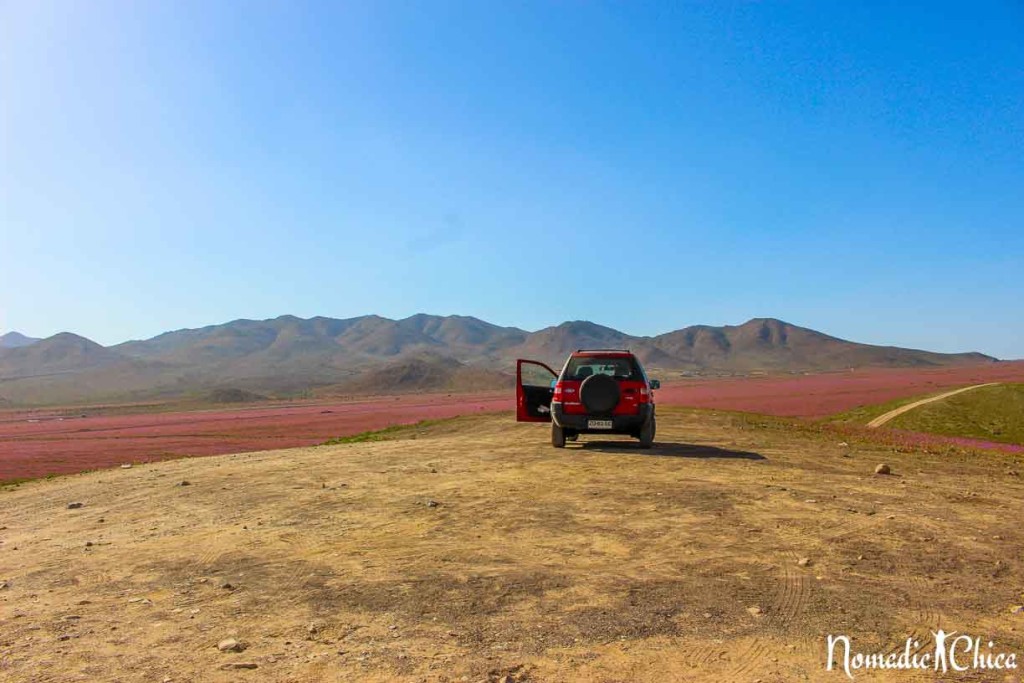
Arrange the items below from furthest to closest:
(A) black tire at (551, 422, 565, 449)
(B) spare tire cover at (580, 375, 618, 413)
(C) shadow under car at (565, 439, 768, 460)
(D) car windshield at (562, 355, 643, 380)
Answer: (A) black tire at (551, 422, 565, 449), (D) car windshield at (562, 355, 643, 380), (B) spare tire cover at (580, 375, 618, 413), (C) shadow under car at (565, 439, 768, 460)

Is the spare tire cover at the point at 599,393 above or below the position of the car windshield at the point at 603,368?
below

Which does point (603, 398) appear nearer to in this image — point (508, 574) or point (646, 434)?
point (646, 434)

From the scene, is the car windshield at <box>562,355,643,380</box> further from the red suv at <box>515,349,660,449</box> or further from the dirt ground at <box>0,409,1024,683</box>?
the dirt ground at <box>0,409,1024,683</box>

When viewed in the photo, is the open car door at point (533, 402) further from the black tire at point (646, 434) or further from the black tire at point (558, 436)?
the black tire at point (646, 434)

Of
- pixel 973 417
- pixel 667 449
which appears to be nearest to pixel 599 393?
pixel 667 449

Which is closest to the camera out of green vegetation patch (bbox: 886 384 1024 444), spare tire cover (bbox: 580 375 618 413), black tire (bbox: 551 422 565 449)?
spare tire cover (bbox: 580 375 618 413)

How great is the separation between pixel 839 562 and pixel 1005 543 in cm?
182

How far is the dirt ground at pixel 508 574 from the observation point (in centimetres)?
423

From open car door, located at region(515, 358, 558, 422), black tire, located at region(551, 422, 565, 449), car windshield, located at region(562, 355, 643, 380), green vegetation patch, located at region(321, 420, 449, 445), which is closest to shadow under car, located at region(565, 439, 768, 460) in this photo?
black tire, located at region(551, 422, 565, 449)

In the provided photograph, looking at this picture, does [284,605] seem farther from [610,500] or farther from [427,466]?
[427,466]

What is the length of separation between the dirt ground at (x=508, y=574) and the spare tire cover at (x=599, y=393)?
2.39 m

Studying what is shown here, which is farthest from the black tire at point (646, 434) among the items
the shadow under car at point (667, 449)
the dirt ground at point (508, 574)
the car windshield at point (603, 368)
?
the dirt ground at point (508, 574)

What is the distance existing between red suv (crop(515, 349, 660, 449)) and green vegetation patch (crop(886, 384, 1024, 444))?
Result: 16858mm

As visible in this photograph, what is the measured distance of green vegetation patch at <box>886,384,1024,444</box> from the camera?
2553 centimetres
